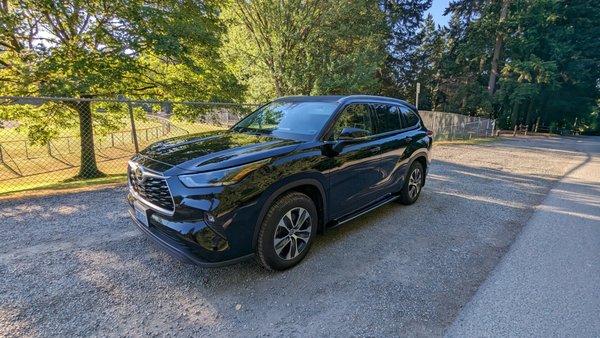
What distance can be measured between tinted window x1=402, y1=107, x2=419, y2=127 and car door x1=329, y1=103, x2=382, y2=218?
1073 millimetres

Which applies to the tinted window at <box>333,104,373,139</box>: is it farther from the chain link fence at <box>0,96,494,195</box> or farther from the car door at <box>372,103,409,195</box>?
the chain link fence at <box>0,96,494,195</box>

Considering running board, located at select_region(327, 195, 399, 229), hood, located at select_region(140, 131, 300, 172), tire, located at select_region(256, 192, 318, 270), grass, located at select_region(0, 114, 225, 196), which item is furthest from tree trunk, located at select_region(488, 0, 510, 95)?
tire, located at select_region(256, 192, 318, 270)

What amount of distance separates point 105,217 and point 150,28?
5275 mm

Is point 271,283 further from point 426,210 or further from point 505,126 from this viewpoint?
point 505,126

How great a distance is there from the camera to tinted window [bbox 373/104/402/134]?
13.8 feet

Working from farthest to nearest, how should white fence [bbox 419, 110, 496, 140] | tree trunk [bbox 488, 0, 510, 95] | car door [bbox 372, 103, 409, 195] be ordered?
tree trunk [bbox 488, 0, 510, 95], white fence [bbox 419, 110, 496, 140], car door [bbox 372, 103, 409, 195]

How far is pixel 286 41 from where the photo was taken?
42.8ft

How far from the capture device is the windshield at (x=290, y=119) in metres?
3.44

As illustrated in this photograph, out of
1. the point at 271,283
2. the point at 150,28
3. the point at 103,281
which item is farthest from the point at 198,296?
the point at 150,28

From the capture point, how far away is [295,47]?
43.7ft

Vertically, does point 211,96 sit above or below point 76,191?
above

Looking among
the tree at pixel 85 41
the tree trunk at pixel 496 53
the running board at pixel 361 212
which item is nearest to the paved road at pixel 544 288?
the running board at pixel 361 212

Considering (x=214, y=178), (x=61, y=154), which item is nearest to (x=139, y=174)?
(x=214, y=178)

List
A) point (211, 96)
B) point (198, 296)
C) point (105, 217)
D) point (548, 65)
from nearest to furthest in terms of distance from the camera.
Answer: point (198, 296) < point (105, 217) < point (211, 96) < point (548, 65)
